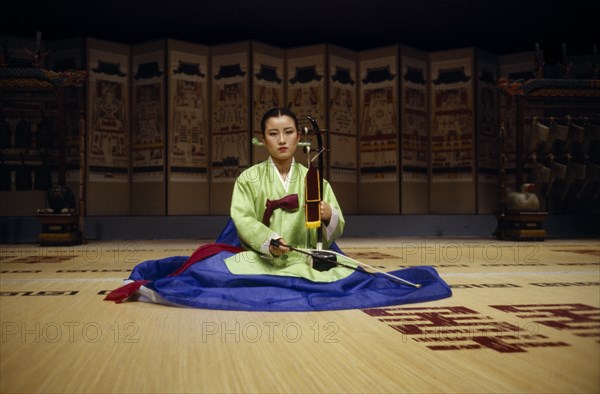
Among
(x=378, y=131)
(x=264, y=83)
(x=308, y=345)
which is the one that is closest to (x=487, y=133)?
(x=378, y=131)

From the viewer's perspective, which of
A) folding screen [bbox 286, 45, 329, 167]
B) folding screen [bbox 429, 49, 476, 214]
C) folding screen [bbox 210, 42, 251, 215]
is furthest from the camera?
folding screen [bbox 429, 49, 476, 214]

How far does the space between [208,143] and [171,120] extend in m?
0.56

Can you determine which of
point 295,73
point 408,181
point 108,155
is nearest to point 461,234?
point 408,181

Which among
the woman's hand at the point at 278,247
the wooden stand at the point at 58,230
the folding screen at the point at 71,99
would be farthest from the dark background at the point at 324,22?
the woman's hand at the point at 278,247

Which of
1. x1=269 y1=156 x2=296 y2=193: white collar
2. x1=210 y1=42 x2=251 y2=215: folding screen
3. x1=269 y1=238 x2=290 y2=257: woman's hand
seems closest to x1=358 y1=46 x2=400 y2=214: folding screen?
x1=210 y1=42 x2=251 y2=215: folding screen

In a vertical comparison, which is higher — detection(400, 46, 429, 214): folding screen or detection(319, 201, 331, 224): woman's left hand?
detection(400, 46, 429, 214): folding screen

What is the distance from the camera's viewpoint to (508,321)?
1.86 m

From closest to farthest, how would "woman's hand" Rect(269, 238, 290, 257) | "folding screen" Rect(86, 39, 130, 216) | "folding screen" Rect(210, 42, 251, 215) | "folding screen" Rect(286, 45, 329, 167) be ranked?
"woman's hand" Rect(269, 238, 290, 257), "folding screen" Rect(86, 39, 130, 216), "folding screen" Rect(210, 42, 251, 215), "folding screen" Rect(286, 45, 329, 167)

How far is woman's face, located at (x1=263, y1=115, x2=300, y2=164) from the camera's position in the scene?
8.32 feet

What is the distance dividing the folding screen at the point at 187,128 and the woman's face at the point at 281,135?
4548 millimetres

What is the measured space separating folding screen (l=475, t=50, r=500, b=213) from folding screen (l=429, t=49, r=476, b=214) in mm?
108

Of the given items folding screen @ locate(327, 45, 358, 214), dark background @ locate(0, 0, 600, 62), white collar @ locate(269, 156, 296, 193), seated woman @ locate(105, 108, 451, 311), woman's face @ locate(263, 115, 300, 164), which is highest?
dark background @ locate(0, 0, 600, 62)

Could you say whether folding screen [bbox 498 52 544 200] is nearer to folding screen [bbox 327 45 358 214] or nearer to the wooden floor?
folding screen [bbox 327 45 358 214]

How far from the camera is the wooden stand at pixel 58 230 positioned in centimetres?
593
